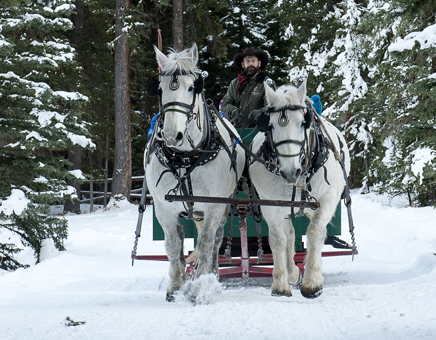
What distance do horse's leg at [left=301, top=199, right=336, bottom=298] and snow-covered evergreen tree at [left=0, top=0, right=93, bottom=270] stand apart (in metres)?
4.65

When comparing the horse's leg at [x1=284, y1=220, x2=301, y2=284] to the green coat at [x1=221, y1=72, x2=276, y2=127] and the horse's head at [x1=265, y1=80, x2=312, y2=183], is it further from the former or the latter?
the green coat at [x1=221, y1=72, x2=276, y2=127]

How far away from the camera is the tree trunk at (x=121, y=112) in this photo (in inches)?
699

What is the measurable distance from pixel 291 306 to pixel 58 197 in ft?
16.4

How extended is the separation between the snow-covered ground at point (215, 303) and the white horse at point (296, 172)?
1.17 feet

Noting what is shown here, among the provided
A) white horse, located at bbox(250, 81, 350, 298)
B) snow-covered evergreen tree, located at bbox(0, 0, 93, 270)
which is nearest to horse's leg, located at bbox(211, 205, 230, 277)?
white horse, located at bbox(250, 81, 350, 298)

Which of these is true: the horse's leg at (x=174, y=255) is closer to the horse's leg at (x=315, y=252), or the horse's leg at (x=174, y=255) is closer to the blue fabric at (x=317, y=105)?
the horse's leg at (x=315, y=252)

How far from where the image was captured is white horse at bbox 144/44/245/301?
15.9ft

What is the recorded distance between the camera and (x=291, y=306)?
16.6ft

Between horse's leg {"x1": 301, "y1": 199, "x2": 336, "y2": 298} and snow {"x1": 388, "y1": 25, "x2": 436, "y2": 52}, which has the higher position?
snow {"x1": 388, "y1": 25, "x2": 436, "y2": 52}

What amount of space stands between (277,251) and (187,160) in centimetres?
144

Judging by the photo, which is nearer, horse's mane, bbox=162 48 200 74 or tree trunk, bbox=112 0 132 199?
horse's mane, bbox=162 48 200 74

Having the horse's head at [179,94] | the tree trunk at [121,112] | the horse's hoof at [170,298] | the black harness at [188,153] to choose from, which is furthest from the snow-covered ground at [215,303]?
the tree trunk at [121,112]

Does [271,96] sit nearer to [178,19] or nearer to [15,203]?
[15,203]

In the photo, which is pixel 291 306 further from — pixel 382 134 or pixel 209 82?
pixel 209 82
